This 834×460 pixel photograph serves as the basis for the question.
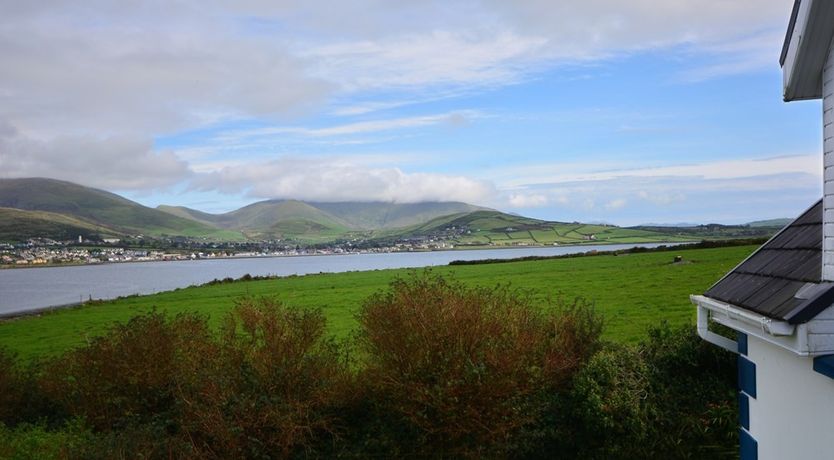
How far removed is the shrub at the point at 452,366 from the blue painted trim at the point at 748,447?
5.04 m

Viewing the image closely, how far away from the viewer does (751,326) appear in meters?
5.81

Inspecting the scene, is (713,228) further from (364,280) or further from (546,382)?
(546,382)

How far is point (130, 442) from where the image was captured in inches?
478

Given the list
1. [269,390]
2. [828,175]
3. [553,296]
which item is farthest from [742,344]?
[553,296]

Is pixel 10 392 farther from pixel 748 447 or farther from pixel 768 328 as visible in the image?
pixel 768 328

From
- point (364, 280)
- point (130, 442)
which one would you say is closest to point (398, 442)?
point (130, 442)

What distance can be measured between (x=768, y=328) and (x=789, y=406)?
1.24 meters

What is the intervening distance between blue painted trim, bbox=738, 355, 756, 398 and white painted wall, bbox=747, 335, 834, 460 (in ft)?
0.33

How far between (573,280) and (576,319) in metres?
26.6

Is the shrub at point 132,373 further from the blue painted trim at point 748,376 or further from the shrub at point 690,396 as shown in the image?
the blue painted trim at point 748,376

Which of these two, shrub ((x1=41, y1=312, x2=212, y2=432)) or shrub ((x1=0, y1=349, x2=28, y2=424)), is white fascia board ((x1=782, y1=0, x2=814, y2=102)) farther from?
shrub ((x1=0, y1=349, x2=28, y2=424))

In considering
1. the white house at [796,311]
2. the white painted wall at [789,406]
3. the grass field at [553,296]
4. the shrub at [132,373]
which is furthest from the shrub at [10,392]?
the white painted wall at [789,406]

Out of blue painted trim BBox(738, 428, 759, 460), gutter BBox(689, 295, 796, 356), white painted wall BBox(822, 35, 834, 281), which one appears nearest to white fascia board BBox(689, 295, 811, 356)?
gutter BBox(689, 295, 796, 356)

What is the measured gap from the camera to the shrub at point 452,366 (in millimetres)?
11945
